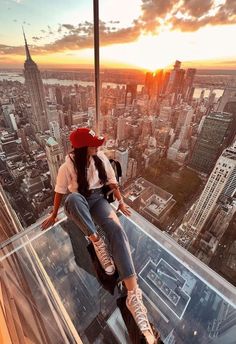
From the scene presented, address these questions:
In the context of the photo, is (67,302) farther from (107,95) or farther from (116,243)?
(107,95)

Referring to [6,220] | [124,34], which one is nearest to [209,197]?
[124,34]

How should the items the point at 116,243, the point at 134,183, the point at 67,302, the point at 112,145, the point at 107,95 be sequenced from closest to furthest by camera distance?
the point at 116,243
the point at 67,302
the point at 107,95
the point at 112,145
the point at 134,183

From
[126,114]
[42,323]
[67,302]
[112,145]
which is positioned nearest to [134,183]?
[112,145]

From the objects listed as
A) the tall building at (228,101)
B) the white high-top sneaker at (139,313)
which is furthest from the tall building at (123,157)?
the white high-top sneaker at (139,313)

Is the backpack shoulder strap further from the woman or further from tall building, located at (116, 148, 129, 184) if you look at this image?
tall building, located at (116, 148, 129, 184)

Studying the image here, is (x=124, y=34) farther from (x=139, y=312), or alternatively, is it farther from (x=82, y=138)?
(x=139, y=312)

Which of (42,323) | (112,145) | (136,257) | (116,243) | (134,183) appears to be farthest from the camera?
(134,183)

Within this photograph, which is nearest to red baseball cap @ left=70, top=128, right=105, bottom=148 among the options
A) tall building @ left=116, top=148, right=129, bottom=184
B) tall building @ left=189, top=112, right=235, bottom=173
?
tall building @ left=116, top=148, right=129, bottom=184
